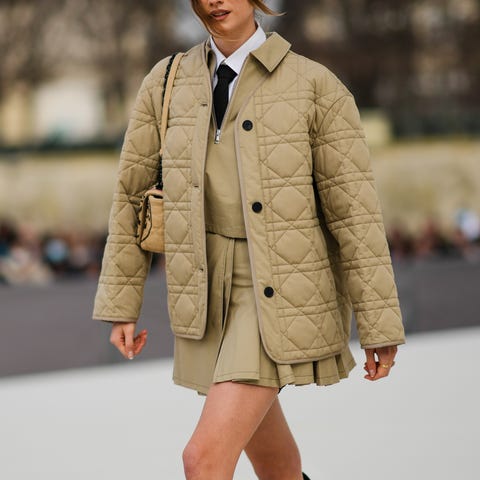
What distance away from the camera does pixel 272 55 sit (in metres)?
3.15

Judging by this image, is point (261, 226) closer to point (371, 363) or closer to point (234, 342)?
point (234, 342)

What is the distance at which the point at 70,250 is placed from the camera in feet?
56.2

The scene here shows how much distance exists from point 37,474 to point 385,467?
60.3 inches

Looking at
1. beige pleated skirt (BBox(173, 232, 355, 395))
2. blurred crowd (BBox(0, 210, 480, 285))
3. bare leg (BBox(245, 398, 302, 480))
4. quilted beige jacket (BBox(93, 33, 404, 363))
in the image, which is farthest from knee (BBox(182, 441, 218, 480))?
blurred crowd (BBox(0, 210, 480, 285))

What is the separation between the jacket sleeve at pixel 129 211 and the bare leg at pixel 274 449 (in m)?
0.48

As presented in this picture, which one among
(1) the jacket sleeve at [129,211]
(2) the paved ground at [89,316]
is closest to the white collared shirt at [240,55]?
(1) the jacket sleeve at [129,211]

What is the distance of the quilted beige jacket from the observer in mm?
3084

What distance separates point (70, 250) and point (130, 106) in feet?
40.7

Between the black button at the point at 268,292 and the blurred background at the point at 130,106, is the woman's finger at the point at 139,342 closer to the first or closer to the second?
the black button at the point at 268,292

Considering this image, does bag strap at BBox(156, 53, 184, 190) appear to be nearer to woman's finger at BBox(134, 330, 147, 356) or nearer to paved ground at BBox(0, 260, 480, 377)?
woman's finger at BBox(134, 330, 147, 356)

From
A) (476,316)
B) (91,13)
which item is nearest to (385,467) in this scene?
(476,316)

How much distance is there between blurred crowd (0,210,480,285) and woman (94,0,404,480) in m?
11.8

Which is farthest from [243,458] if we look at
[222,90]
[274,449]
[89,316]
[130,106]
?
[130,106]

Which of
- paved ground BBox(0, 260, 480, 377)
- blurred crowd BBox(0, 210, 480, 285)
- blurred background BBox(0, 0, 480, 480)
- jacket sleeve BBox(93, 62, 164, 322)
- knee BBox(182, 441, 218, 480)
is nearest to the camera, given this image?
knee BBox(182, 441, 218, 480)
